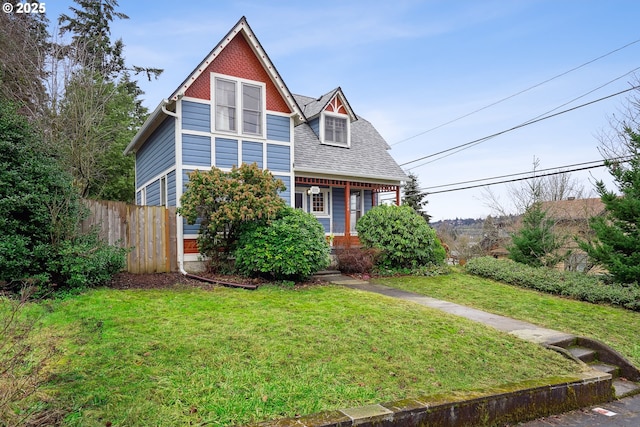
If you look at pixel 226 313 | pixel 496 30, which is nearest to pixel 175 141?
pixel 226 313

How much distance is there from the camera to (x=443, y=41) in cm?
1340

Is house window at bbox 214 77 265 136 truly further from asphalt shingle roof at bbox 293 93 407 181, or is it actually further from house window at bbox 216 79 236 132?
asphalt shingle roof at bbox 293 93 407 181

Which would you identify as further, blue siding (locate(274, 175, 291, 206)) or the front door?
the front door

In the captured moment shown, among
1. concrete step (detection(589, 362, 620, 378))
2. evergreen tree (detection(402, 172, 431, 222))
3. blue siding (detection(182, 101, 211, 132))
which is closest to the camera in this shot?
concrete step (detection(589, 362, 620, 378))

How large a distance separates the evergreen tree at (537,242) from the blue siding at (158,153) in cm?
1250

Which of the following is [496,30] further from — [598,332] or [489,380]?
[489,380]

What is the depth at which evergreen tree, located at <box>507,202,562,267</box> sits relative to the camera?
12836mm

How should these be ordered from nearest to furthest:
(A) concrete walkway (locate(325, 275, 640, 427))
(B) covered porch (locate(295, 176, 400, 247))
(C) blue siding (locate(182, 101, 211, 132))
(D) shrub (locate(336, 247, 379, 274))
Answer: (A) concrete walkway (locate(325, 275, 640, 427)), (C) blue siding (locate(182, 101, 211, 132)), (D) shrub (locate(336, 247, 379, 274)), (B) covered porch (locate(295, 176, 400, 247))

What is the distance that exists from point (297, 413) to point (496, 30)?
527 inches

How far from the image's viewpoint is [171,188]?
11.5m

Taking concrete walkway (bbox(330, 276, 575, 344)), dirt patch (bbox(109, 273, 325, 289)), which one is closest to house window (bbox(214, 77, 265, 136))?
dirt patch (bbox(109, 273, 325, 289))

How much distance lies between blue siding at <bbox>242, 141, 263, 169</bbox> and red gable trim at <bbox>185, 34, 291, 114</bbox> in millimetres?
1363

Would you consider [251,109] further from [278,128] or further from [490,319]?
[490,319]

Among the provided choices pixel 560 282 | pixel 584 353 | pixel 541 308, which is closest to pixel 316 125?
pixel 560 282
